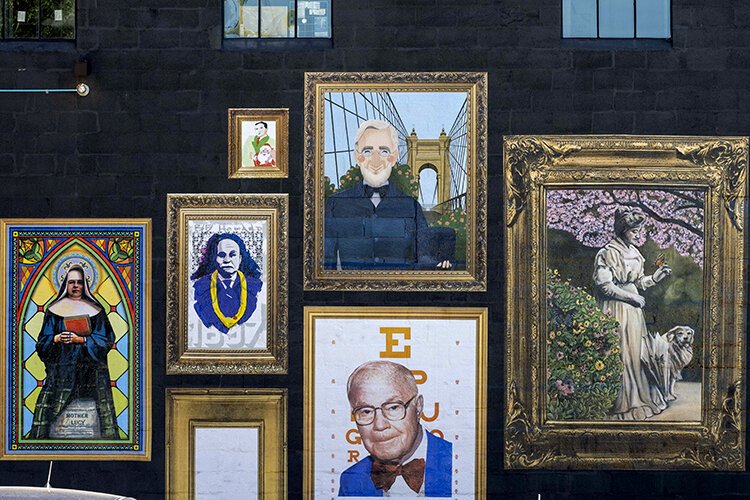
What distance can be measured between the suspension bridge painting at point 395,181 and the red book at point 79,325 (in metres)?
2.41

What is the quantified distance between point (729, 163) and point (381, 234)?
3801mm

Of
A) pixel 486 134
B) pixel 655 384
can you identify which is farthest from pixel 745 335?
pixel 486 134

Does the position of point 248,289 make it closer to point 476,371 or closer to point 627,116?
point 476,371

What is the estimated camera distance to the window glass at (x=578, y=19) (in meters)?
11.8

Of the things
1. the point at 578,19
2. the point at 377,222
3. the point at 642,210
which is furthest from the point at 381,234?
the point at 578,19

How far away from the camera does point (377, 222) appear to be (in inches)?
458

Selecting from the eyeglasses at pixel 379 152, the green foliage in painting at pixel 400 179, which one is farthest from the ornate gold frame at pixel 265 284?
the eyeglasses at pixel 379 152

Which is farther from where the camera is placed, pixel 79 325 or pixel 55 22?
pixel 55 22

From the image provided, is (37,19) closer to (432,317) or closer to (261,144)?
(261,144)

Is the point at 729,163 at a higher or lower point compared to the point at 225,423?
higher

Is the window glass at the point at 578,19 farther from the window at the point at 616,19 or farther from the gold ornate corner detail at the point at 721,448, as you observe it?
the gold ornate corner detail at the point at 721,448

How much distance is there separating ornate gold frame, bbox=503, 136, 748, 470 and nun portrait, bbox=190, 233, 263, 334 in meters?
2.77

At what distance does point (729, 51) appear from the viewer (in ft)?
38.1

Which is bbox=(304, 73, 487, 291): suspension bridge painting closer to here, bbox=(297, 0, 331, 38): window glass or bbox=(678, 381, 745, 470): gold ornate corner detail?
bbox=(297, 0, 331, 38): window glass
